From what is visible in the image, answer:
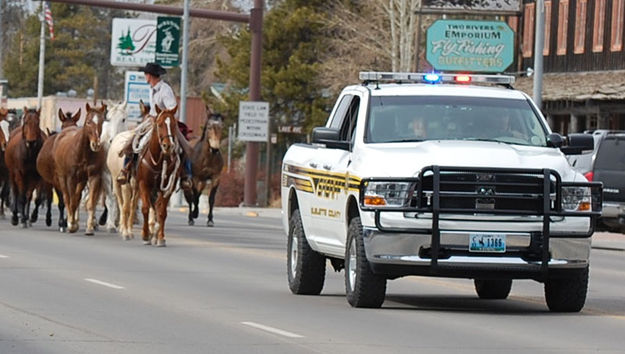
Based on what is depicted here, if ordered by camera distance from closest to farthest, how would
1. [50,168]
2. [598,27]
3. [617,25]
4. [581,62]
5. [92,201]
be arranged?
[92,201] < [50,168] < [617,25] < [598,27] < [581,62]

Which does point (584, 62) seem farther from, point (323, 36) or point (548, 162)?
point (548, 162)

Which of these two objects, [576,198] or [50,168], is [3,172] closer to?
[50,168]

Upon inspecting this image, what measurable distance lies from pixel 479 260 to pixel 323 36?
49513 millimetres

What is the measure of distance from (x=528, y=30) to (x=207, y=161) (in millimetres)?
23471

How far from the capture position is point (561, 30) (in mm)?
53969

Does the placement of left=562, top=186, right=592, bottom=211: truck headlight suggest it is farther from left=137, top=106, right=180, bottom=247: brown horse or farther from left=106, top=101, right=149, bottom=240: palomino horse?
left=106, top=101, right=149, bottom=240: palomino horse

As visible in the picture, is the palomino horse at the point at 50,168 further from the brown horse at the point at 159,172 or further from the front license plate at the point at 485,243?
the front license plate at the point at 485,243

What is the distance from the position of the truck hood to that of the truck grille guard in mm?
110

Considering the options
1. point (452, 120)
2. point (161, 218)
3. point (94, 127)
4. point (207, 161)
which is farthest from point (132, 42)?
point (452, 120)

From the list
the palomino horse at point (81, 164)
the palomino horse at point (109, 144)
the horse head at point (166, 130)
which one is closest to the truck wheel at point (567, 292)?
the horse head at point (166, 130)

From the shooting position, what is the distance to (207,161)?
35500mm

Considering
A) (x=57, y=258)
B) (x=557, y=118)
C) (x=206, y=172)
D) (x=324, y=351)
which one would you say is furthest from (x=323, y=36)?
(x=324, y=351)

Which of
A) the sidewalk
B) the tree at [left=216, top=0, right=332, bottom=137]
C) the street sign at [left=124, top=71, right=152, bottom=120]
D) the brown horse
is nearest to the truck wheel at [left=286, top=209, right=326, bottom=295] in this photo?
the brown horse

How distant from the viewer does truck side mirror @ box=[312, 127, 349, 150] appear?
16.2 meters
